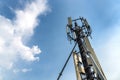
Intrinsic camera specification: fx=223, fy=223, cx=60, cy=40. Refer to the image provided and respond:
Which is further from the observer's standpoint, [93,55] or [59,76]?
[93,55]

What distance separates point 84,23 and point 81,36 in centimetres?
242

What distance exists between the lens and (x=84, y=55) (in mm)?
33062

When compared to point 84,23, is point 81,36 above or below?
below

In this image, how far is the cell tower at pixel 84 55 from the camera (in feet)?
102

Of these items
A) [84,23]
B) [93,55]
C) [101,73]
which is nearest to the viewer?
[101,73]

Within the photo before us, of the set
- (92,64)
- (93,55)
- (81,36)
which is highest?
(81,36)

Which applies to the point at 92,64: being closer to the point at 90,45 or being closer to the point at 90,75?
the point at 90,75

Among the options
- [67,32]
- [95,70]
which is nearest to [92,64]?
[95,70]

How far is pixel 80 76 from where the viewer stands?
116 feet

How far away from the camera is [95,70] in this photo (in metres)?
31.0

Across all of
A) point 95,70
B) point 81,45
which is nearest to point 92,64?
point 95,70

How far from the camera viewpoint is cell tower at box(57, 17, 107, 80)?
31.1 metres

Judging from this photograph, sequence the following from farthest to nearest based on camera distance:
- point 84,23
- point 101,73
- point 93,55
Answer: point 84,23
point 93,55
point 101,73

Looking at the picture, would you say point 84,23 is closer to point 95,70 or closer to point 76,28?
point 76,28
